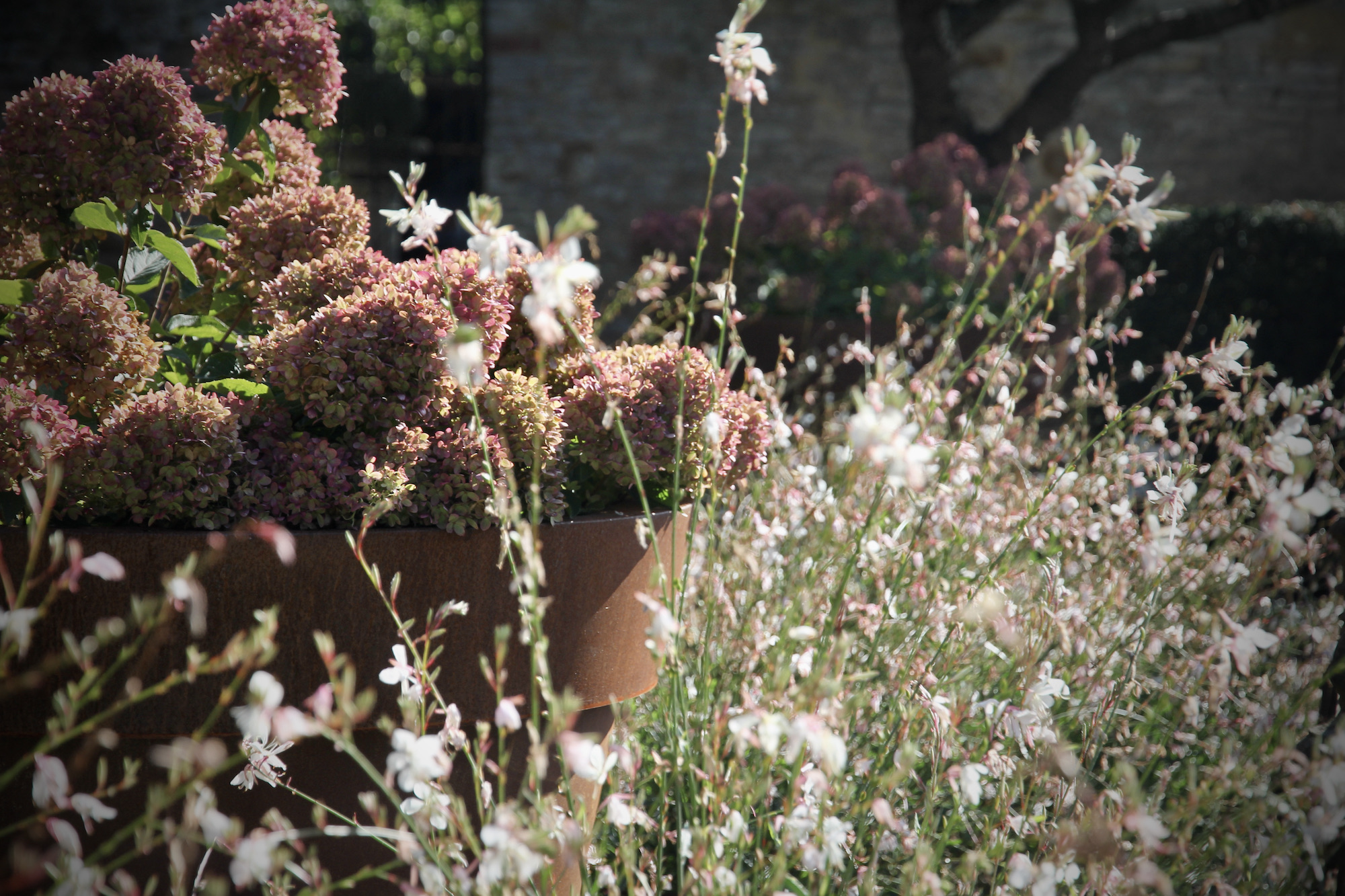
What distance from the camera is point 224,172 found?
191 centimetres

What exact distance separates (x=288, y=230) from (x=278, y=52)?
31 centimetres

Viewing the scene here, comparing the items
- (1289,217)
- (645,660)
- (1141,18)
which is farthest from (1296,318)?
(645,660)

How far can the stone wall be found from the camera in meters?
8.73

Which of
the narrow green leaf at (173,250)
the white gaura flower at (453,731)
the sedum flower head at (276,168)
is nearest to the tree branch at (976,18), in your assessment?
the sedum flower head at (276,168)

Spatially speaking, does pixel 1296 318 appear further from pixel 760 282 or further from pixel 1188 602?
pixel 1188 602

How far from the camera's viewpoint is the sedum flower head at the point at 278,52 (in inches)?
71.4

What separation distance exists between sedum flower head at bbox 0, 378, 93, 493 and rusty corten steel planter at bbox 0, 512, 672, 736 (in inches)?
3.3

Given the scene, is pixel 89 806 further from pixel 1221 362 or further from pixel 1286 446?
pixel 1221 362

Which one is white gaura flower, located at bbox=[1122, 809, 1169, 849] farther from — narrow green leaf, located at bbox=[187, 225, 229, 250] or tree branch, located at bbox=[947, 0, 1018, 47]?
tree branch, located at bbox=[947, 0, 1018, 47]

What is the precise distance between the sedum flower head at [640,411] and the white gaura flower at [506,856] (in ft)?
2.40

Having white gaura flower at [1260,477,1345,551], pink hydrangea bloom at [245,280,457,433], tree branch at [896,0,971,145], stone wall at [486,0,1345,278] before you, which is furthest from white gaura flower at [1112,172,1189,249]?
stone wall at [486,0,1345,278]

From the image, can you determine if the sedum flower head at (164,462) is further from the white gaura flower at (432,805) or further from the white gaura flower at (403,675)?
the white gaura flower at (432,805)

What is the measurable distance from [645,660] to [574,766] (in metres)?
0.82

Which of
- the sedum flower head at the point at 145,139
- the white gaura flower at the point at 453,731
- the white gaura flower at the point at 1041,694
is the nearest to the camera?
the white gaura flower at the point at 453,731
